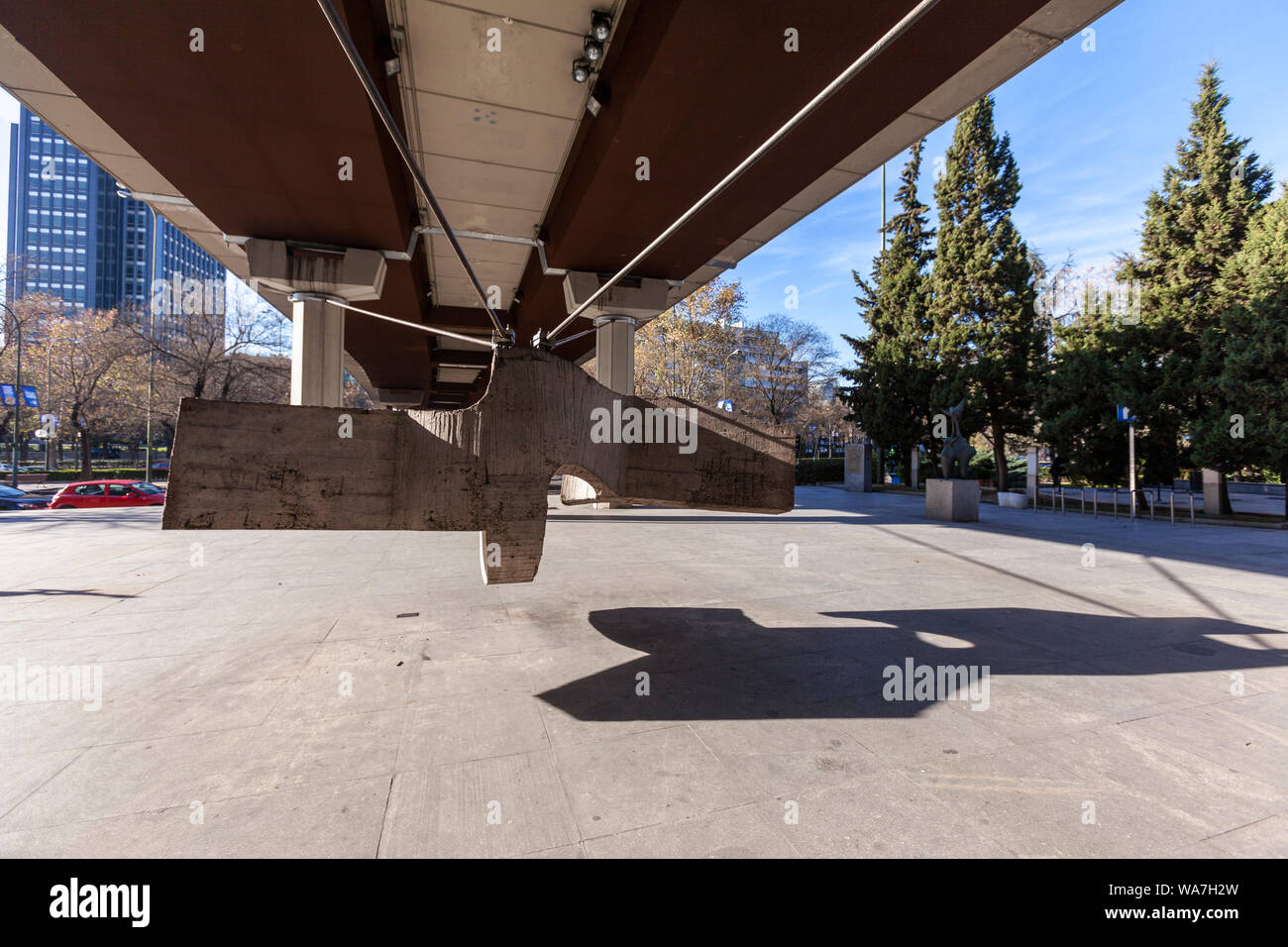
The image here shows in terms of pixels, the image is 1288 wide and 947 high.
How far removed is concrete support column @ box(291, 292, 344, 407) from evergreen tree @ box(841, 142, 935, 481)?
3220cm

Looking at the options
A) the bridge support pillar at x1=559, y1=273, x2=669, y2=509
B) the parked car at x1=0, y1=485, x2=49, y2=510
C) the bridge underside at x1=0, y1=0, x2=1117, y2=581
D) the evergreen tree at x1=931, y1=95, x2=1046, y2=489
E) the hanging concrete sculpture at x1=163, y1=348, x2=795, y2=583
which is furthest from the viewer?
the evergreen tree at x1=931, y1=95, x2=1046, y2=489

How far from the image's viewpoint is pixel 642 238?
34.8 feet

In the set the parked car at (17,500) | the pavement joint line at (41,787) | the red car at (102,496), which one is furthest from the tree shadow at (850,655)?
the parked car at (17,500)

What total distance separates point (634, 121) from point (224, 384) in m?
34.7

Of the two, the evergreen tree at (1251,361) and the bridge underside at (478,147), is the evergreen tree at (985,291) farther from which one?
the bridge underside at (478,147)

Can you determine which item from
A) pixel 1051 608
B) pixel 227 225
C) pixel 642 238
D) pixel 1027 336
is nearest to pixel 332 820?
pixel 1051 608

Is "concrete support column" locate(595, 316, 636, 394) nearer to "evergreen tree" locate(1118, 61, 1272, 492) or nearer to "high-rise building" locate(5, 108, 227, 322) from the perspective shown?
"evergreen tree" locate(1118, 61, 1272, 492)

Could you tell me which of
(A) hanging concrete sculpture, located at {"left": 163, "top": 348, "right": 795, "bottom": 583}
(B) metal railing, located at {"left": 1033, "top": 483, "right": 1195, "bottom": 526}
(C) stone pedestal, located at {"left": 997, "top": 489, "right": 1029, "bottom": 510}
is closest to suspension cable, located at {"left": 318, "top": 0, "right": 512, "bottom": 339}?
(A) hanging concrete sculpture, located at {"left": 163, "top": 348, "right": 795, "bottom": 583}

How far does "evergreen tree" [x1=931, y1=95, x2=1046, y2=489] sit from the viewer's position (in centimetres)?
3028

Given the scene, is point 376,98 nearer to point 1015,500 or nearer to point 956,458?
point 956,458

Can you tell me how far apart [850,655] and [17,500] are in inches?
1292

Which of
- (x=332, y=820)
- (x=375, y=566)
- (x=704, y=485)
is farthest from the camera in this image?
(x=375, y=566)

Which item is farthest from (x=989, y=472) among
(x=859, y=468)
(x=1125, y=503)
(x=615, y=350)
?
(x=615, y=350)
